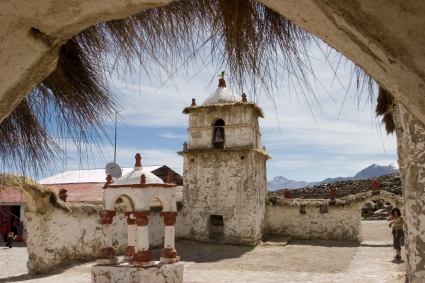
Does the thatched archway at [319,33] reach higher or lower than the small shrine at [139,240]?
higher

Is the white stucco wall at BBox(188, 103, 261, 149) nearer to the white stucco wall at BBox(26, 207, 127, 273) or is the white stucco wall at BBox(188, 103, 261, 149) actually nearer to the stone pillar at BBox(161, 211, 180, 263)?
the white stucco wall at BBox(26, 207, 127, 273)

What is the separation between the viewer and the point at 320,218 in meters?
15.2

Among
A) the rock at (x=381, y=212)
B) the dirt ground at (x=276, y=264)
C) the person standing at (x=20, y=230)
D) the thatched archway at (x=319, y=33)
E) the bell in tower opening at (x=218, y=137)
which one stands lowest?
the dirt ground at (x=276, y=264)

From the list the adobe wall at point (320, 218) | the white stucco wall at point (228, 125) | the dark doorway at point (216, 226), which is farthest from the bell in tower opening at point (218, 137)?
the adobe wall at point (320, 218)

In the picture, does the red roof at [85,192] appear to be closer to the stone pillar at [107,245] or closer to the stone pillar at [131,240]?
the stone pillar at [131,240]

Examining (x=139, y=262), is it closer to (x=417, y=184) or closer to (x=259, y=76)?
(x=417, y=184)

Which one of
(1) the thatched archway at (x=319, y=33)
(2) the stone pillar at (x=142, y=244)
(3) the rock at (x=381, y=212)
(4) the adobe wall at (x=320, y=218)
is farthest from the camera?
(3) the rock at (x=381, y=212)

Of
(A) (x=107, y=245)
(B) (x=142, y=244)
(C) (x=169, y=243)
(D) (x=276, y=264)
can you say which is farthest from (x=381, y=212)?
(A) (x=107, y=245)

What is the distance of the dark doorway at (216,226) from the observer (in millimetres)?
15081

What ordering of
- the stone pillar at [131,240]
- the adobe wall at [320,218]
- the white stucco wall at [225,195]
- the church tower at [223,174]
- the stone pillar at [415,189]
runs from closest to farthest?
the stone pillar at [415,189] < the stone pillar at [131,240] < the white stucco wall at [225,195] < the church tower at [223,174] < the adobe wall at [320,218]

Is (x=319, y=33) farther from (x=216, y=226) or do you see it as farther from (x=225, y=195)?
(x=216, y=226)

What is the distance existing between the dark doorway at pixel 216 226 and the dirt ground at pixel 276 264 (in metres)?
0.89

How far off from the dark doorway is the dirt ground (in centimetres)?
89

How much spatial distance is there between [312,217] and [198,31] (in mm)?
14635
